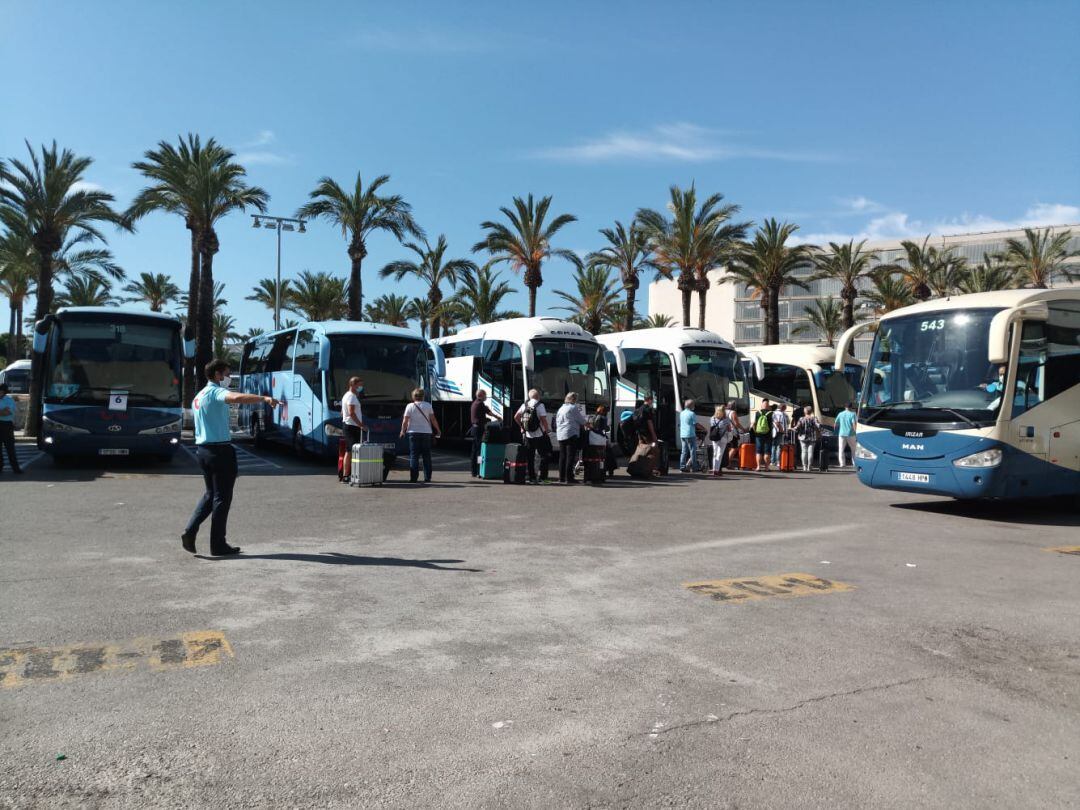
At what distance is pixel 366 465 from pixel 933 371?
9.32 metres

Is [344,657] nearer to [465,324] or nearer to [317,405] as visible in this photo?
[317,405]

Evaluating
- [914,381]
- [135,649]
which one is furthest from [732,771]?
[914,381]

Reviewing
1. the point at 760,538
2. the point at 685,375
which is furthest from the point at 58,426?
the point at 685,375

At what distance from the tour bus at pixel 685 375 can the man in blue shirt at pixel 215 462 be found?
14.4 metres

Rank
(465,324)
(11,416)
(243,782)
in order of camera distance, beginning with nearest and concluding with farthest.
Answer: (243,782) → (11,416) → (465,324)

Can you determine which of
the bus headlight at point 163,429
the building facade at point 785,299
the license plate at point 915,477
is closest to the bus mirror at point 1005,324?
the license plate at point 915,477

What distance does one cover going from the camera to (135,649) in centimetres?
513

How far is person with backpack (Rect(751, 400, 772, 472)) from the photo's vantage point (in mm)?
20547

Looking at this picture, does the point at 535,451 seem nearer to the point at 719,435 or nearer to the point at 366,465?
the point at 366,465

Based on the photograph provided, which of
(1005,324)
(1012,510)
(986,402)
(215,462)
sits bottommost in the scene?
(1012,510)

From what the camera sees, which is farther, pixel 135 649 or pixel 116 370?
pixel 116 370

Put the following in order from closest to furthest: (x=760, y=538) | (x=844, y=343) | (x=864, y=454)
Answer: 1. (x=760, y=538)
2. (x=864, y=454)
3. (x=844, y=343)

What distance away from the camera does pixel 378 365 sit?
60.1ft

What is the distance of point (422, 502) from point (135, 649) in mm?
7252
